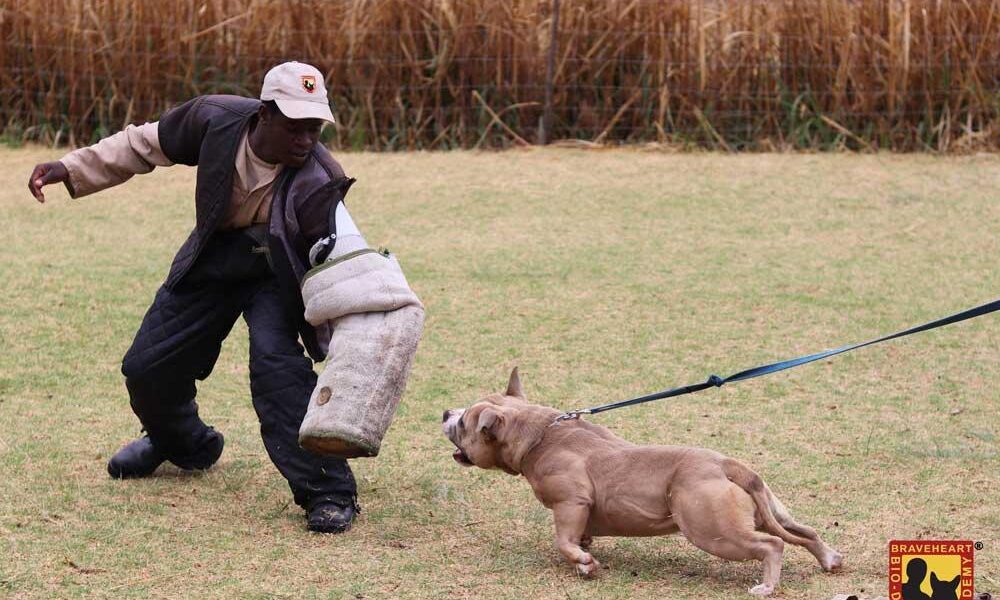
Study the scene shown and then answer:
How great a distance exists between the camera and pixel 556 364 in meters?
7.52

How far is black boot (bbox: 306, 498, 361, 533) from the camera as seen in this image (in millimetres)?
5047

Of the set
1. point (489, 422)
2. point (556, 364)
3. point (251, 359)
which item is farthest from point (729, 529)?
point (556, 364)

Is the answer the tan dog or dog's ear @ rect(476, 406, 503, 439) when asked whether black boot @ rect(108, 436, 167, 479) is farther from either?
dog's ear @ rect(476, 406, 503, 439)

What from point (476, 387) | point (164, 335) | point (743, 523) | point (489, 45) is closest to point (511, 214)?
point (489, 45)

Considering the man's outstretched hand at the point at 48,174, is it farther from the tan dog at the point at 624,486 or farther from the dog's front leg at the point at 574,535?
the dog's front leg at the point at 574,535

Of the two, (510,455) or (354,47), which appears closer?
(510,455)

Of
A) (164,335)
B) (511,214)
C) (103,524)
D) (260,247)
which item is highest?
(260,247)

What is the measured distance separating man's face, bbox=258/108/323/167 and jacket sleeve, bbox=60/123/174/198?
0.52 m

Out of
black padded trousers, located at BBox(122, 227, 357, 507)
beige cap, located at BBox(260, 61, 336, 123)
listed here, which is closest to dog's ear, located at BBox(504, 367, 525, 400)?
black padded trousers, located at BBox(122, 227, 357, 507)

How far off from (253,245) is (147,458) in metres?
1.14

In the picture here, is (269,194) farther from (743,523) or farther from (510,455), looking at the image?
(743,523)

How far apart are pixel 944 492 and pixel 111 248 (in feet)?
21.5

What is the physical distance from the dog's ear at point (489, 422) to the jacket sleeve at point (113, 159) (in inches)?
62.9

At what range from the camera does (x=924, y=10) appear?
12828 mm
